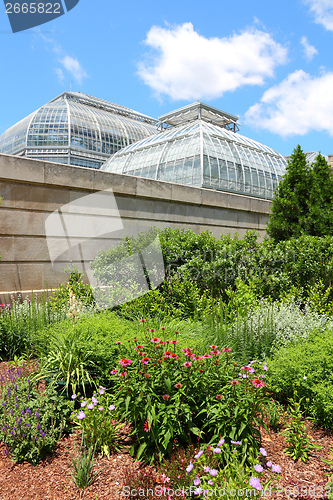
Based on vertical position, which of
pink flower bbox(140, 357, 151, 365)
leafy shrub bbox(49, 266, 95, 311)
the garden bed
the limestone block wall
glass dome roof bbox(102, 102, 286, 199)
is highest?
glass dome roof bbox(102, 102, 286, 199)

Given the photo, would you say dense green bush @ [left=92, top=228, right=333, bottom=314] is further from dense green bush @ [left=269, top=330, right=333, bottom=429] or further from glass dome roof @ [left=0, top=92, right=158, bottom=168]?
glass dome roof @ [left=0, top=92, right=158, bottom=168]

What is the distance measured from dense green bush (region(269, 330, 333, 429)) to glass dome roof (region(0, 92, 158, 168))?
38.1 metres

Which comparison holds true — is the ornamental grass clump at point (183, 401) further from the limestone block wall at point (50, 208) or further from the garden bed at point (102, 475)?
the limestone block wall at point (50, 208)

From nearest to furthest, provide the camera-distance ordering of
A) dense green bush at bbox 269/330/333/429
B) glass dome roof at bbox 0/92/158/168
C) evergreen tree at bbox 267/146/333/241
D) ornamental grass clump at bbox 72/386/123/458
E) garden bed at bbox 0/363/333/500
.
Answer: garden bed at bbox 0/363/333/500 < ornamental grass clump at bbox 72/386/123/458 < dense green bush at bbox 269/330/333/429 < evergreen tree at bbox 267/146/333/241 < glass dome roof at bbox 0/92/158/168

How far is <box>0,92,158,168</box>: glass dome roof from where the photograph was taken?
39.2 meters

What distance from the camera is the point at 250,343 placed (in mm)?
4664

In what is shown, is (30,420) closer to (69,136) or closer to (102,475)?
(102,475)

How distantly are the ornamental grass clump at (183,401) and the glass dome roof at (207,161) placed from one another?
13594 mm

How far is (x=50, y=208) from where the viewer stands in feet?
24.5

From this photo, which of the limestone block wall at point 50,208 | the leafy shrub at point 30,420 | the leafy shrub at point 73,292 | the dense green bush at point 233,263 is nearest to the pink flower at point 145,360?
the leafy shrub at point 30,420

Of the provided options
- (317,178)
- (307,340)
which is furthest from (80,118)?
(307,340)

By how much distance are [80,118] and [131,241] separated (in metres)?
38.7

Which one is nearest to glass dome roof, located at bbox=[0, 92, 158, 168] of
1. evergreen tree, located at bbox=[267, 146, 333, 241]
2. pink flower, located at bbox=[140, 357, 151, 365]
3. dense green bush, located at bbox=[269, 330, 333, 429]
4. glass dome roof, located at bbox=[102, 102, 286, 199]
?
glass dome roof, located at bbox=[102, 102, 286, 199]

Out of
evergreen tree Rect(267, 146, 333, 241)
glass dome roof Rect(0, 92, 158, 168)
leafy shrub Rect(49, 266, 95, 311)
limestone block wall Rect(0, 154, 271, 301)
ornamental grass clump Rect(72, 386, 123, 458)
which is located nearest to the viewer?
ornamental grass clump Rect(72, 386, 123, 458)
